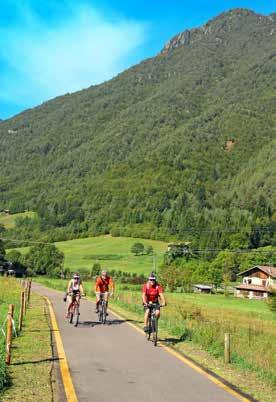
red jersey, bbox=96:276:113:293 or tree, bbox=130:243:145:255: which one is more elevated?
tree, bbox=130:243:145:255

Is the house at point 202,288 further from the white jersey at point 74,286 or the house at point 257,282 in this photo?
the white jersey at point 74,286

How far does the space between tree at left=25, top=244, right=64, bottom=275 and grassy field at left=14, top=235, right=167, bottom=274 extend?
245 cm

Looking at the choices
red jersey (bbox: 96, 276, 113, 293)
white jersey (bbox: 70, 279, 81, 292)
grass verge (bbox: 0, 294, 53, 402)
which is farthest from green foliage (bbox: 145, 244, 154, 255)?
grass verge (bbox: 0, 294, 53, 402)

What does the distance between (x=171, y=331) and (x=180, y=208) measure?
567 feet

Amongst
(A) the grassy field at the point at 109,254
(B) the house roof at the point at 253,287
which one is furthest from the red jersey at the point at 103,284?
(A) the grassy field at the point at 109,254

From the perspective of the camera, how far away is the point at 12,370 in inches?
396

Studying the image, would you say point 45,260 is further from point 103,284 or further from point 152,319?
point 152,319

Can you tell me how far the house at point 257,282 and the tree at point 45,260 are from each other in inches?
1614

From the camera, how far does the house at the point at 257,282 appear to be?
9395 centimetres

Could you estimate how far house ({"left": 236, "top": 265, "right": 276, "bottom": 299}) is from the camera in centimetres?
9395

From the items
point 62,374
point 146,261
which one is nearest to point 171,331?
point 62,374

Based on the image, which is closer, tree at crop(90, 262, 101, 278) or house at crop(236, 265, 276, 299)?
house at crop(236, 265, 276, 299)

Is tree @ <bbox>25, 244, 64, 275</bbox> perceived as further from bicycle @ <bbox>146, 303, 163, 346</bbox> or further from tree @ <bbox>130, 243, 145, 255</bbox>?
bicycle @ <bbox>146, 303, 163, 346</bbox>

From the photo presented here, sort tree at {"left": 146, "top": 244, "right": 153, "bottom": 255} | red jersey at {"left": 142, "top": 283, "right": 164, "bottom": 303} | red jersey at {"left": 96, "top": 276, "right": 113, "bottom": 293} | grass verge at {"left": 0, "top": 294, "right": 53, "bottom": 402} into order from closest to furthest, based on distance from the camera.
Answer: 1. grass verge at {"left": 0, "top": 294, "right": 53, "bottom": 402}
2. red jersey at {"left": 142, "top": 283, "right": 164, "bottom": 303}
3. red jersey at {"left": 96, "top": 276, "right": 113, "bottom": 293}
4. tree at {"left": 146, "top": 244, "right": 153, "bottom": 255}
